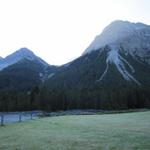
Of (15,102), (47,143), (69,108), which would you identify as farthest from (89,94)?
(47,143)

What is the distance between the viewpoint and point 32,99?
141750 millimetres

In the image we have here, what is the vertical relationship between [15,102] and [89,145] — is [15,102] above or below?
above

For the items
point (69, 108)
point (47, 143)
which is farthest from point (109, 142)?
point (69, 108)

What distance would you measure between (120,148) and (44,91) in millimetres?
130054

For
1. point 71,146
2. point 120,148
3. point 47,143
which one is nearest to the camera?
point 120,148

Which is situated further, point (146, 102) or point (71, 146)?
point (146, 102)

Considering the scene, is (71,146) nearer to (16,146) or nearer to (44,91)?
(16,146)

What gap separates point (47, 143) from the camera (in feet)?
69.6

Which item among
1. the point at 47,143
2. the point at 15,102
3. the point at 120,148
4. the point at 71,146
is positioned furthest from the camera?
the point at 15,102

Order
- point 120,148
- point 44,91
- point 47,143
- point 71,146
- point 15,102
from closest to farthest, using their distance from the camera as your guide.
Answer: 1. point 120,148
2. point 71,146
3. point 47,143
4. point 15,102
5. point 44,91

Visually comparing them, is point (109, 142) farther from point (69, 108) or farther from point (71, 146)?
point (69, 108)

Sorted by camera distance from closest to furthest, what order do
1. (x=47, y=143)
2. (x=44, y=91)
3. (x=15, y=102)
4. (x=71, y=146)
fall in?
(x=71, y=146) < (x=47, y=143) < (x=15, y=102) < (x=44, y=91)

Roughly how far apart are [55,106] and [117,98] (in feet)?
103

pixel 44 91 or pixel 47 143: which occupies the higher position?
pixel 44 91
